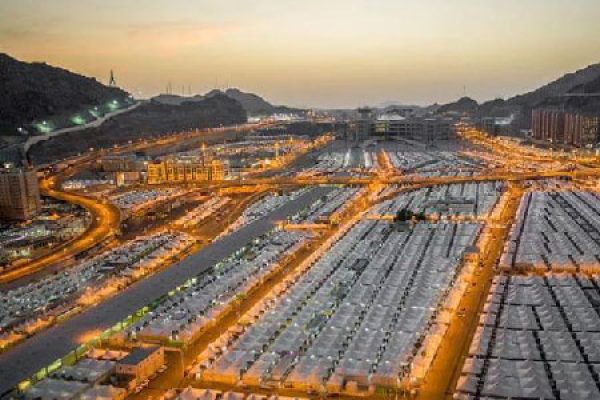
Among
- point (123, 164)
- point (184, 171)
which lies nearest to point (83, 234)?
point (184, 171)

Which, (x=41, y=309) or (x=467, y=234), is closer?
(x=41, y=309)

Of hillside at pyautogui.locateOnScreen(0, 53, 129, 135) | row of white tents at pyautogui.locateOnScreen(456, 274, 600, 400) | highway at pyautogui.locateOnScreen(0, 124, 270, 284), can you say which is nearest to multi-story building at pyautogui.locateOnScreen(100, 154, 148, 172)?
highway at pyautogui.locateOnScreen(0, 124, 270, 284)

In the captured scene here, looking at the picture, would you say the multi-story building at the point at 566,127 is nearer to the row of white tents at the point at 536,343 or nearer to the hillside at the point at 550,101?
the hillside at the point at 550,101

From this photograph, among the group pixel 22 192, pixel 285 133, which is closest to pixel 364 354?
pixel 22 192

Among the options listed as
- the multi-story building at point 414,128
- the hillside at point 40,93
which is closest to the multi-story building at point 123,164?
the hillside at point 40,93

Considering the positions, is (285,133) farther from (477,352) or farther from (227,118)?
(477,352)

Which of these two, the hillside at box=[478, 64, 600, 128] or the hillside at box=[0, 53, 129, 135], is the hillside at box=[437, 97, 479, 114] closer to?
the hillside at box=[478, 64, 600, 128]
